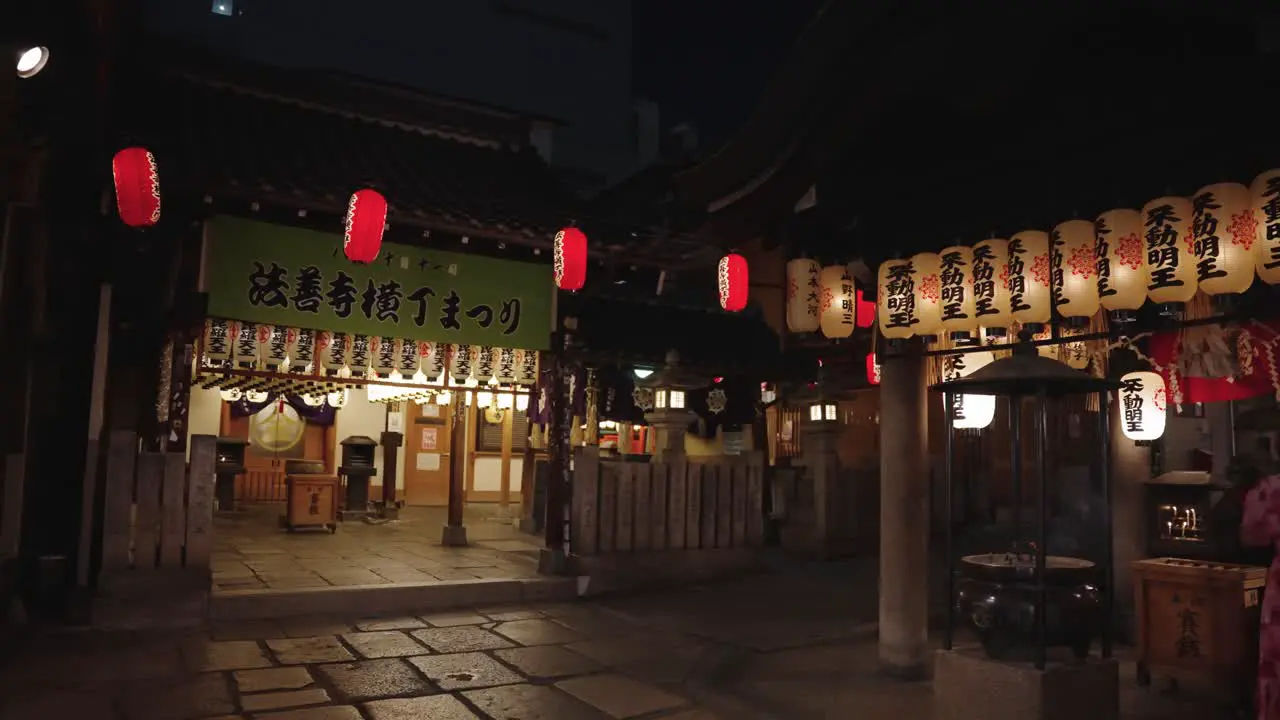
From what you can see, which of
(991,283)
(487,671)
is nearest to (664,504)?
(487,671)

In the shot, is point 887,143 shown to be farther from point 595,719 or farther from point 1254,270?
point 595,719

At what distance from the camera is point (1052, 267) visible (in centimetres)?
629

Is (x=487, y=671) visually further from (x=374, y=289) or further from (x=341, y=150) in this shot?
(x=341, y=150)

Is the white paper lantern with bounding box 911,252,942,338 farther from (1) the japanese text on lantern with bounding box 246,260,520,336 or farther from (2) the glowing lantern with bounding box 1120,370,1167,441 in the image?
(1) the japanese text on lantern with bounding box 246,260,520,336

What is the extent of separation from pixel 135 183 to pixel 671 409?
834 centimetres

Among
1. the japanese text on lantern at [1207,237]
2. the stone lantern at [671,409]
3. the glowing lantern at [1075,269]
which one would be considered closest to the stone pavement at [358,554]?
the stone lantern at [671,409]

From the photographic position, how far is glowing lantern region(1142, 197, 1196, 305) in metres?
5.52

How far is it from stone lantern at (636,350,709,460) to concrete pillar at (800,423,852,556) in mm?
3169

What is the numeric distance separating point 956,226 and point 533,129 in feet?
36.6

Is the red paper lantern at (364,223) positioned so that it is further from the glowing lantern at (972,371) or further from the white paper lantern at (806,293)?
the glowing lantern at (972,371)

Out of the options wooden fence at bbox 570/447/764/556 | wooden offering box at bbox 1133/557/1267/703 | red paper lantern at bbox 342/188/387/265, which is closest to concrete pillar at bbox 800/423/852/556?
wooden fence at bbox 570/447/764/556

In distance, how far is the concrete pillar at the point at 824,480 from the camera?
15.3 metres

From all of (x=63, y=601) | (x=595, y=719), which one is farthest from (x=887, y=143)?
(x=63, y=601)

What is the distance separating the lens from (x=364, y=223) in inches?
381
